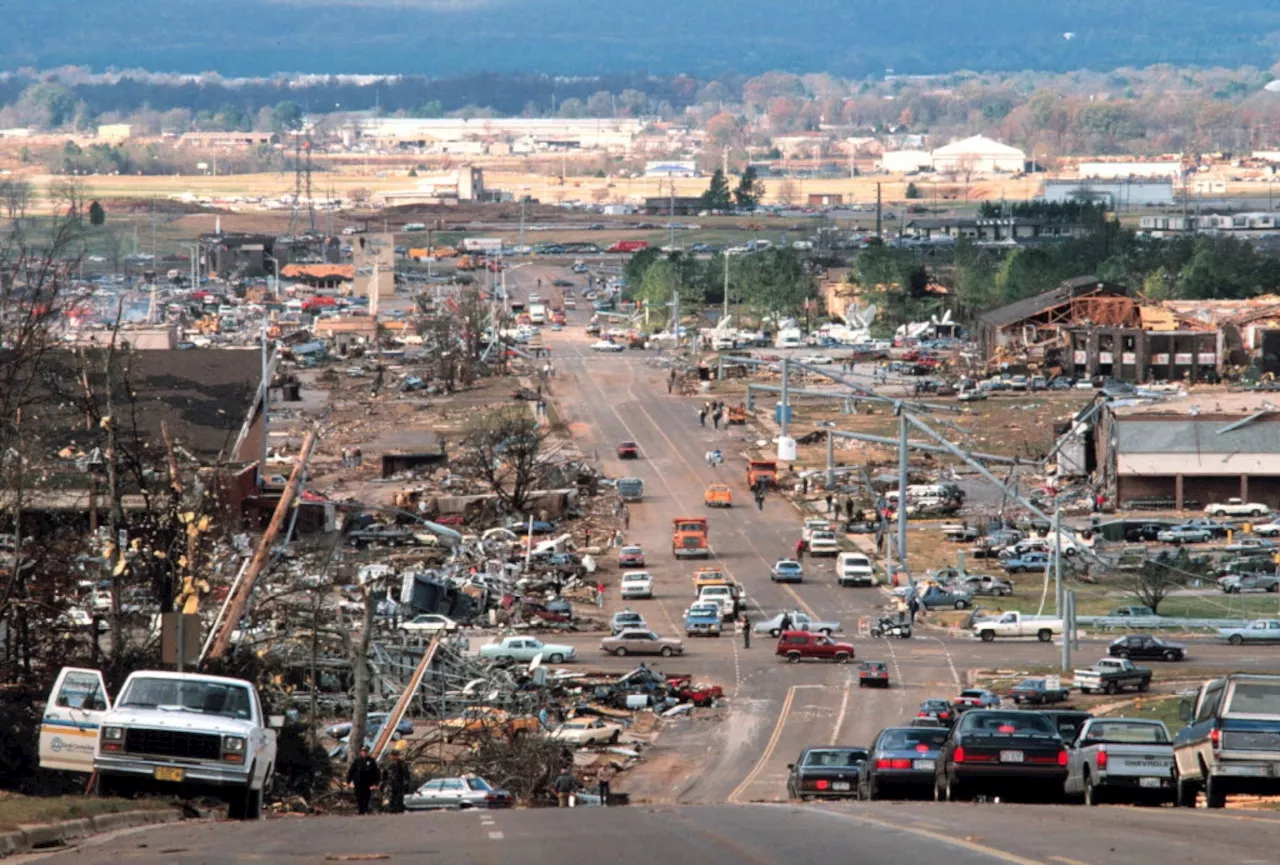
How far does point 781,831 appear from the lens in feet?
54.8

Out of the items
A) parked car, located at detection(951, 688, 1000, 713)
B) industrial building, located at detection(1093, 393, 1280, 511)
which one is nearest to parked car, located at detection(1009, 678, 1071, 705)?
parked car, located at detection(951, 688, 1000, 713)

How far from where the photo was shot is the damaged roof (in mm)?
94438

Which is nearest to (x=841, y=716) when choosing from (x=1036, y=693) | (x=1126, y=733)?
(x=1036, y=693)

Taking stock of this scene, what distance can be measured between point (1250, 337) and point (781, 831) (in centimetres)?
Answer: 7608

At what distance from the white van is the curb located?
98.7 feet

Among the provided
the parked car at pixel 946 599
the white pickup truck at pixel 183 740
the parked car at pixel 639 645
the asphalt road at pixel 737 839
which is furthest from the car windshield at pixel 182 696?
the parked car at pixel 946 599

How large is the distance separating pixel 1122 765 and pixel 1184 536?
33825 millimetres

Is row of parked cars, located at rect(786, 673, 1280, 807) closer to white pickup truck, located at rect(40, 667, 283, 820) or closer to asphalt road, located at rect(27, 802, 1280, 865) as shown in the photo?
asphalt road, located at rect(27, 802, 1280, 865)

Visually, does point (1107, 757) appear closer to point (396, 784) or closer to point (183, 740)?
point (396, 784)

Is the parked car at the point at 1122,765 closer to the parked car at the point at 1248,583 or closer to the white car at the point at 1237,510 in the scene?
the parked car at the point at 1248,583

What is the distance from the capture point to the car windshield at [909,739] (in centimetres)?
2180

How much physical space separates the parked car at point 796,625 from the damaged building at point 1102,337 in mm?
44559

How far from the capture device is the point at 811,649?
1549 inches

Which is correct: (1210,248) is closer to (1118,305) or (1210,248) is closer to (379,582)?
(1118,305)
